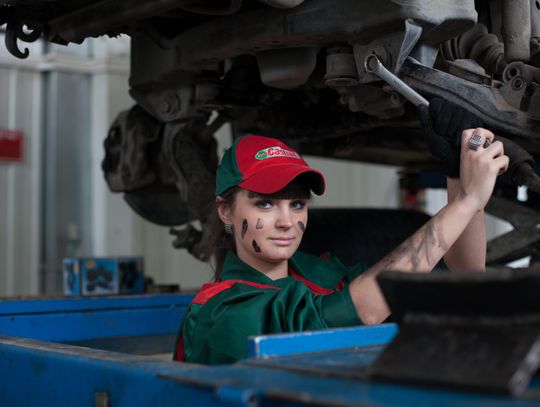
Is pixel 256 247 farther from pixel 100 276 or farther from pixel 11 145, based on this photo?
pixel 11 145

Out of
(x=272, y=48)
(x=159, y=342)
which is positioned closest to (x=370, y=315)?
(x=272, y=48)

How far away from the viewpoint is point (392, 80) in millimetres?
1713

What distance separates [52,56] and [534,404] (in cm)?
471

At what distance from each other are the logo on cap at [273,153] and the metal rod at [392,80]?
27cm

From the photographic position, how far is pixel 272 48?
6.73 ft

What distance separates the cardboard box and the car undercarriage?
22cm

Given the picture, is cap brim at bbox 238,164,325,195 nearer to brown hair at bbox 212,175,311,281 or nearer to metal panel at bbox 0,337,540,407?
brown hair at bbox 212,175,311,281

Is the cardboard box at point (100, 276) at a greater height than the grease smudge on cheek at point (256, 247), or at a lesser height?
lesser

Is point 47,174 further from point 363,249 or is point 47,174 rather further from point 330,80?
point 330,80

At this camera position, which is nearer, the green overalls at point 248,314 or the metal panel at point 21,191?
the green overalls at point 248,314

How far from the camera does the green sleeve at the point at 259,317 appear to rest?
1.33 meters

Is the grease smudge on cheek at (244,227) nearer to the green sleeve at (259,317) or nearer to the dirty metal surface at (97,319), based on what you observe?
the green sleeve at (259,317)

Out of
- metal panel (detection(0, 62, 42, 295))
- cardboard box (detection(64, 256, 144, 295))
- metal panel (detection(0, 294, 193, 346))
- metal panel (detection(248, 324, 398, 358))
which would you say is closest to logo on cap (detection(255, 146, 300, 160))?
metal panel (detection(248, 324, 398, 358))

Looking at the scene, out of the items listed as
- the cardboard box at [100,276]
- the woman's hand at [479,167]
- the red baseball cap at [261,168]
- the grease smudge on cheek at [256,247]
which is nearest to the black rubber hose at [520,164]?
the woman's hand at [479,167]
